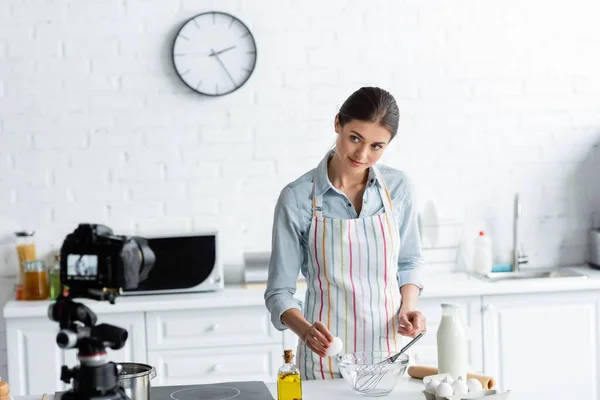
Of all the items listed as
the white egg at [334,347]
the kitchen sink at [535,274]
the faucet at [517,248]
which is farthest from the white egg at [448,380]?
the faucet at [517,248]

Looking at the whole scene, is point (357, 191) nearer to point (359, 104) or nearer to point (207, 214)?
point (359, 104)

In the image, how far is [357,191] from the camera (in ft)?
8.34

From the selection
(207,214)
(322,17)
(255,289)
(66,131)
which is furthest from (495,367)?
(66,131)

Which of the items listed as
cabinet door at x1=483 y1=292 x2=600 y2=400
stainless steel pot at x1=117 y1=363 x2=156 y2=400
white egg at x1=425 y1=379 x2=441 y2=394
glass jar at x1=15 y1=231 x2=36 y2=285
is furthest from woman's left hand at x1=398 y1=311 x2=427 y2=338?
glass jar at x1=15 y1=231 x2=36 y2=285

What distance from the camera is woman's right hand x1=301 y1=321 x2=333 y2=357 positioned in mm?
2168

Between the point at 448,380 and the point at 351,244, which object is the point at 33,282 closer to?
the point at 351,244

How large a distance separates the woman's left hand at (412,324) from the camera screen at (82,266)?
3.93ft

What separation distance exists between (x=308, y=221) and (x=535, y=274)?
6.36 feet

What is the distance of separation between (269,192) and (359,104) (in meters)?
1.59

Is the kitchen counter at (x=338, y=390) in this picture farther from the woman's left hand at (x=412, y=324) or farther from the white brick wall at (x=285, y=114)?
the white brick wall at (x=285, y=114)

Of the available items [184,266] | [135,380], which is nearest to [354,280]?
[135,380]

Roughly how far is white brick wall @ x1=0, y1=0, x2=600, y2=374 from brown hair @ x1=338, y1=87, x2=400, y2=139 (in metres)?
1.53

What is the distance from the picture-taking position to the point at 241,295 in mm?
3590

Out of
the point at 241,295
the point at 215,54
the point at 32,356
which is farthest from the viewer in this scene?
the point at 215,54
